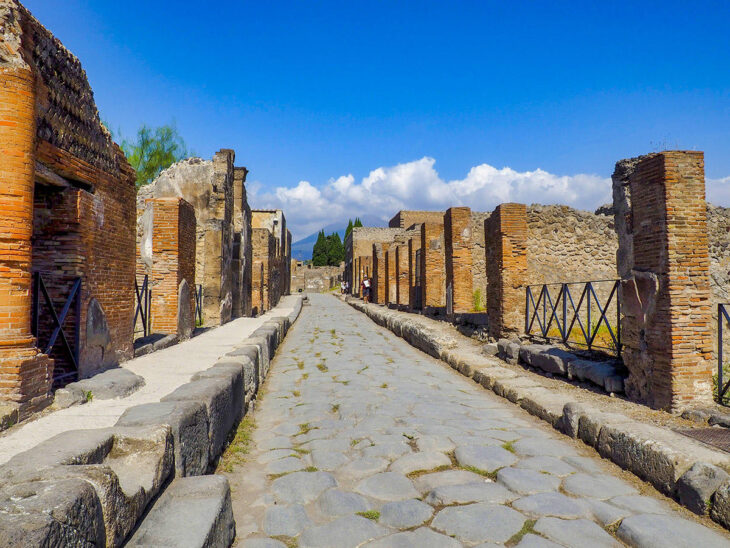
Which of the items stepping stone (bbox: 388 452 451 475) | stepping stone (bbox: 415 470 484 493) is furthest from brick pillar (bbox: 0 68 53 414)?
stepping stone (bbox: 415 470 484 493)

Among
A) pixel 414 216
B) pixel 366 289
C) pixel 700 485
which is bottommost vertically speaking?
pixel 700 485

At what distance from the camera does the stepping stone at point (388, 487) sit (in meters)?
2.93

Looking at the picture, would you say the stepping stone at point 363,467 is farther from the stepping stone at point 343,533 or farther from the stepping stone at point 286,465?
the stepping stone at point 343,533

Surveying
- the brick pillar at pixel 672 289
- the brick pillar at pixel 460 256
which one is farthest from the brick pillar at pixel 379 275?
the brick pillar at pixel 672 289

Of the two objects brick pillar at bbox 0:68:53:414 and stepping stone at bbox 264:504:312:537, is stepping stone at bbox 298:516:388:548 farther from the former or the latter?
brick pillar at bbox 0:68:53:414

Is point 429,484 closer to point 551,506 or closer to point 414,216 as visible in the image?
→ point 551,506

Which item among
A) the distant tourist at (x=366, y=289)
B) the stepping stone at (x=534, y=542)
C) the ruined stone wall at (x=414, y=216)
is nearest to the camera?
the stepping stone at (x=534, y=542)

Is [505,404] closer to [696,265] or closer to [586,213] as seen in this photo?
[696,265]

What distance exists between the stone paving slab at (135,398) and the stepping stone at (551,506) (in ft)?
8.97

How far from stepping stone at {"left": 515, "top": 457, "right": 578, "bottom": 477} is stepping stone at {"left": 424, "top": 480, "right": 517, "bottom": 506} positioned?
1.46 feet

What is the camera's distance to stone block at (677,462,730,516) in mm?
2611

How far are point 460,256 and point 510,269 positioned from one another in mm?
3164

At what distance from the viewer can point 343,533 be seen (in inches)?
97.2

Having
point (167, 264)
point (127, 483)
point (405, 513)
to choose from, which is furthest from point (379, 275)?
point (127, 483)
